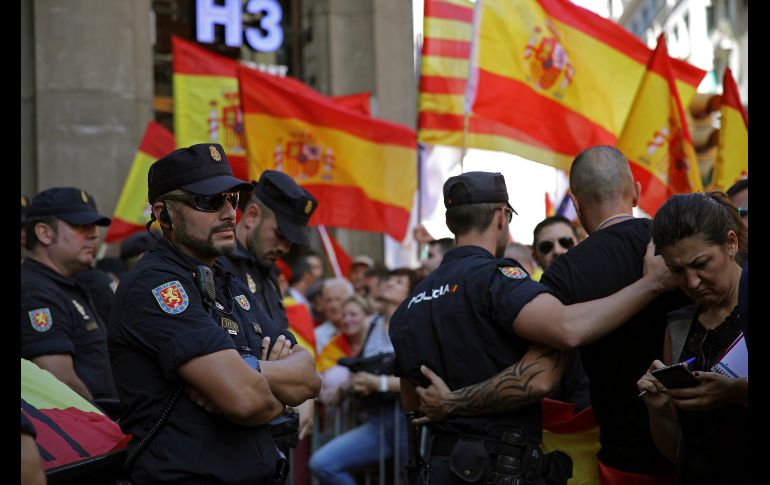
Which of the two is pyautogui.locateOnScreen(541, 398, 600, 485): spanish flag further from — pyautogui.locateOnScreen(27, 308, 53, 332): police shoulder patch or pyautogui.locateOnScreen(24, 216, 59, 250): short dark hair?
pyautogui.locateOnScreen(24, 216, 59, 250): short dark hair

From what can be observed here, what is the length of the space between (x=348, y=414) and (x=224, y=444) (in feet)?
16.7

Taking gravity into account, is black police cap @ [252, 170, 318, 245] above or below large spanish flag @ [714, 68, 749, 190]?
below

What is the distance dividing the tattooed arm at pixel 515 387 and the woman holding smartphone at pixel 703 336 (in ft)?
1.78

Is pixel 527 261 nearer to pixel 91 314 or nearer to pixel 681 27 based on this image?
pixel 91 314

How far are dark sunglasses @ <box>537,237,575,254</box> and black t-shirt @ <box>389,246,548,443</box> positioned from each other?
72.2 inches

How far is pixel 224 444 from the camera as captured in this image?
3.65m

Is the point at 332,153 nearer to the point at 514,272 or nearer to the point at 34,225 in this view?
the point at 34,225

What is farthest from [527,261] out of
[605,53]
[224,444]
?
[224,444]

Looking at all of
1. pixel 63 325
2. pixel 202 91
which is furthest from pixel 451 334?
pixel 202 91

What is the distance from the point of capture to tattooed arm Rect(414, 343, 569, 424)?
14.5 ft

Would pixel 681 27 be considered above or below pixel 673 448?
above

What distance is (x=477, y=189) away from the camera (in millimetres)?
4809

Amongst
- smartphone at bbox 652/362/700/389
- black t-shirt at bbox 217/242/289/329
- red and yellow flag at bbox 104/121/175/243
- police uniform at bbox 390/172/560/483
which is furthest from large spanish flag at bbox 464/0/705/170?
smartphone at bbox 652/362/700/389
